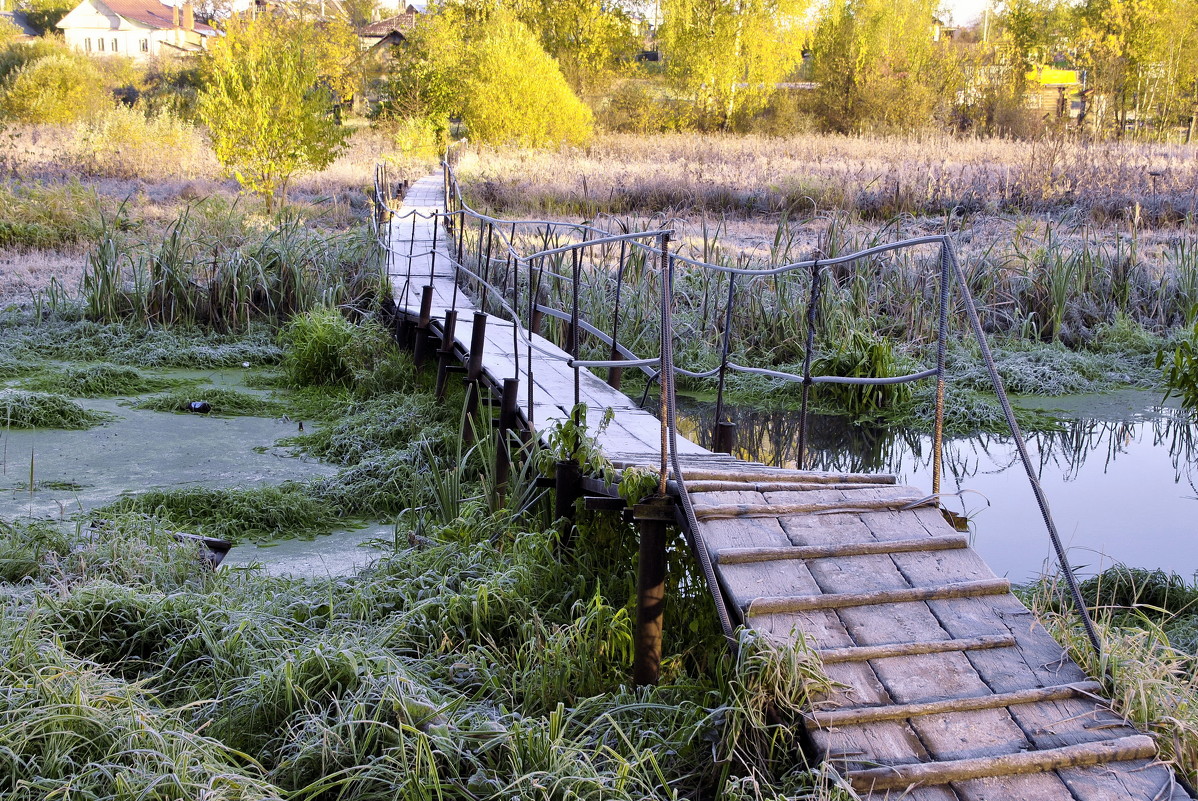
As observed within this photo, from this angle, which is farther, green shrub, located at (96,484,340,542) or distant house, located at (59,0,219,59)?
distant house, located at (59,0,219,59)

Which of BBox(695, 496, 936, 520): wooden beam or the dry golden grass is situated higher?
the dry golden grass

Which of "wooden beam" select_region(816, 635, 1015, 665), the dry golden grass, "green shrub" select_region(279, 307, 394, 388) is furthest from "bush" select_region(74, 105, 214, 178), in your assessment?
"wooden beam" select_region(816, 635, 1015, 665)

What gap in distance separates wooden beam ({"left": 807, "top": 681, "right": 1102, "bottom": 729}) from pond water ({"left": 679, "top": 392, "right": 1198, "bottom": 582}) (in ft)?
7.29

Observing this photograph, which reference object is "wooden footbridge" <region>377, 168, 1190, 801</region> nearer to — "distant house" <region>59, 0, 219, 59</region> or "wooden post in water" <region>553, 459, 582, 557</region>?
"wooden post in water" <region>553, 459, 582, 557</region>

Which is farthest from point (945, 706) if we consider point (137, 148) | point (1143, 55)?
point (1143, 55)

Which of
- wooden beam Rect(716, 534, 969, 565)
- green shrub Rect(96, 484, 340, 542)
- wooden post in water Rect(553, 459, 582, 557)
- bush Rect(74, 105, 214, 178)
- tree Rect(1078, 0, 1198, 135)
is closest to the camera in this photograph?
wooden beam Rect(716, 534, 969, 565)

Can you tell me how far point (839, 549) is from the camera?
10.2 ft

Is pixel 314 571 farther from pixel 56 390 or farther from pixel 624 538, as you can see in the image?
pixel 56 390

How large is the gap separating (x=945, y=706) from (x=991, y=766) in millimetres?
196

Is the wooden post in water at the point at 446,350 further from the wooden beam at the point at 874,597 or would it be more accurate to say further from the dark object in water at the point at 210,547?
the wooden beam at the point at 874,597

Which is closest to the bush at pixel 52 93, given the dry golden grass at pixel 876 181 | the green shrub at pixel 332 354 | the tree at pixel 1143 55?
the dry golden grass at pixel 876 181

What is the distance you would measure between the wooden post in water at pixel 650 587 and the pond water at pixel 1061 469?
2329mm

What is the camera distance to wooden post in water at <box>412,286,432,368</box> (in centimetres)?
775

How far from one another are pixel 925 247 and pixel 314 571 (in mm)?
9584
